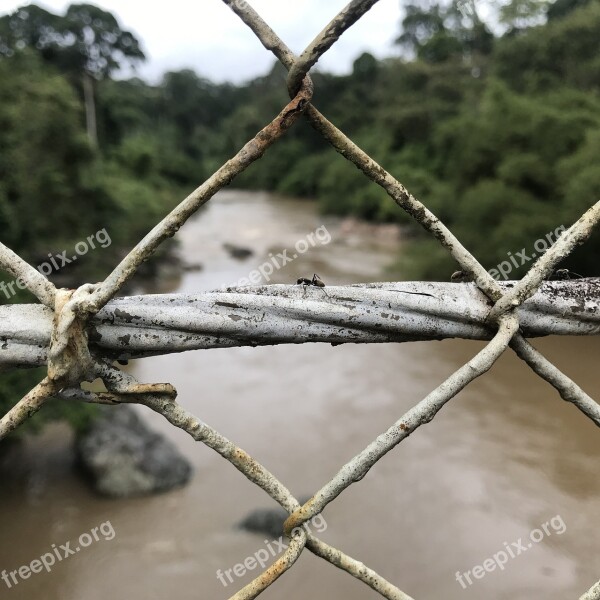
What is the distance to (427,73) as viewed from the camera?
40.3 feet

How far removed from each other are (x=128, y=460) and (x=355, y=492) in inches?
55.8

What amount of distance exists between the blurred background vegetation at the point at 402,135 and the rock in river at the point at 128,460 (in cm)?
27

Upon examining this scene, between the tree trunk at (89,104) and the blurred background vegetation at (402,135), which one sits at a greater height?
the tree trunk at (89,104)

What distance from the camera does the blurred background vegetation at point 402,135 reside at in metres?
5.67

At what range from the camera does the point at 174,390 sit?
481mm

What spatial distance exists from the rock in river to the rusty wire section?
3319mm

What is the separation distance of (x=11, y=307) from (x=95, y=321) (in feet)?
0.25

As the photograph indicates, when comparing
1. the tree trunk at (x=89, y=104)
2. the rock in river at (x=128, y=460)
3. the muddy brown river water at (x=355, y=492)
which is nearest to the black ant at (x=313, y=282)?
the muddy brown river water at (x=355, y=492)

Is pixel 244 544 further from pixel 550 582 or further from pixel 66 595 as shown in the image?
pixel 550 582

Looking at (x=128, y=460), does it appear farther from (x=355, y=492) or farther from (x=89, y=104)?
(x=89, y=104)

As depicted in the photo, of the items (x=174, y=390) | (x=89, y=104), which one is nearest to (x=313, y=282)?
(x=174, y=390)

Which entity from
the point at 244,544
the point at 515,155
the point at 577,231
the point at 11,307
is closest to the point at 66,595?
the point at 244,544

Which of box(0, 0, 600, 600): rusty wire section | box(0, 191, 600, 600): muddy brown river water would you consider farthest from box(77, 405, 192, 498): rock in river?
box(0, 0, 600, 600): rusty wire section

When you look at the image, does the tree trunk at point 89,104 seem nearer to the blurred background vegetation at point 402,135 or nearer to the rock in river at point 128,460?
the blurred background vegetation at point 402,135
